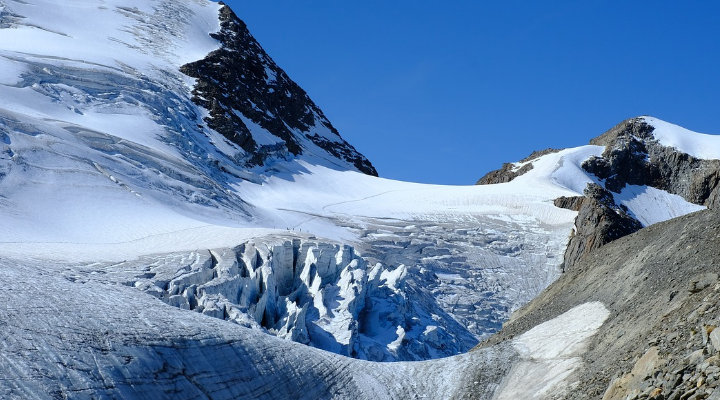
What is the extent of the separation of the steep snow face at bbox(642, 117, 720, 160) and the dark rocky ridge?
29928 millimetres

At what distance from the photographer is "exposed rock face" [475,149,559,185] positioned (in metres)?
88.6

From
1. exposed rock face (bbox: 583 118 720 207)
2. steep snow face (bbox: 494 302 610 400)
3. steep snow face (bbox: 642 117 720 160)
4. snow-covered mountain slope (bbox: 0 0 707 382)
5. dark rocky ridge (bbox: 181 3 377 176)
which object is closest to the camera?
steep snow face (bbox: 494 302 610 400)

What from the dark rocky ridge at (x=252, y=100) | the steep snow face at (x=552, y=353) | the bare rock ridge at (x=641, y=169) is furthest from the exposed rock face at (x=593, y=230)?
the dark rocky ridge at (x=252, y=100)

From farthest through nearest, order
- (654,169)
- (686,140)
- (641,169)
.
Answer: (686,140)
(641,169)
(654,169)

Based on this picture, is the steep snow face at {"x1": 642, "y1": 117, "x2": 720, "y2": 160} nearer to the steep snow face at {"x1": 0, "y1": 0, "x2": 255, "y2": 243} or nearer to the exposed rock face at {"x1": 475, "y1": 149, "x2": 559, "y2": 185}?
the exposed rock face at {"x1": 475, "y1": 149, "x2": 559, "y2": 185}

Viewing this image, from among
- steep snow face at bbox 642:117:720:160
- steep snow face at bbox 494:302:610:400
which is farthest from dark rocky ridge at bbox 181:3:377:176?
steep snow face at bbox 494:302:610:400

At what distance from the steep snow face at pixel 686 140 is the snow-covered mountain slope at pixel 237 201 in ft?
4.44

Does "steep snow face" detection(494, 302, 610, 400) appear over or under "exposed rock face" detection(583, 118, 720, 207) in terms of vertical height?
under

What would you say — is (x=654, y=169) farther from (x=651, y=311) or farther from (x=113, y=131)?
(x=651, y=311)

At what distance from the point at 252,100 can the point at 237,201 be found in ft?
121

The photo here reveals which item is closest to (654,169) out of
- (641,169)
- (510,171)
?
(641,169)

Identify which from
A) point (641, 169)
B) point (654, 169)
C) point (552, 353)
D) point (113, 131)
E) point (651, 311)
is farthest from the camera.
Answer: point (641, 169)

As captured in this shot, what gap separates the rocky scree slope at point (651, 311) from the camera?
654 inches

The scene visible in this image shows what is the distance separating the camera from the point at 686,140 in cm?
9500
